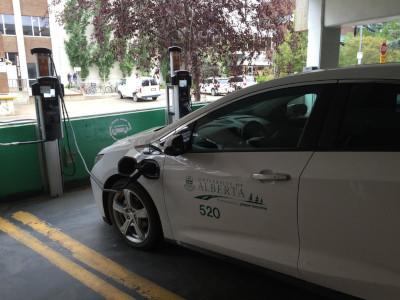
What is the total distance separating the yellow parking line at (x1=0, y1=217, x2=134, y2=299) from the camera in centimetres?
285

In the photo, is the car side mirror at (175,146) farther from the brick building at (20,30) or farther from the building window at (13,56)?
the building window at (13,56)

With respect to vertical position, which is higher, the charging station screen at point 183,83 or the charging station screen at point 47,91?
the charging station screen at point 183,83

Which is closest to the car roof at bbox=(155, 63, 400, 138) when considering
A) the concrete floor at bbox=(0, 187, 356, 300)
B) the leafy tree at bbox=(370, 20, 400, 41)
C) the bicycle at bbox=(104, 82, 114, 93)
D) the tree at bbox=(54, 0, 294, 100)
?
the concrete floor at bbox=(0, 187, 356, 300)

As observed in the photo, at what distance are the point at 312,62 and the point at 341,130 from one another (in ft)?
25.9

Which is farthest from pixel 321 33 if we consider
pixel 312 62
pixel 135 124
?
pixel 135 124

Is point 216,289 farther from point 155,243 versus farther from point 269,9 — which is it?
point 269,9

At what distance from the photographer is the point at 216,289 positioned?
281cm

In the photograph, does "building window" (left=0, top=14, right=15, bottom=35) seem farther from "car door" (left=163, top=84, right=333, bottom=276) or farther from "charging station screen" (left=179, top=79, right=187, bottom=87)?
"car door" (left=163, top=84, right=333, bottom=276)

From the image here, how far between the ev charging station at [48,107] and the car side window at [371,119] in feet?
12.5

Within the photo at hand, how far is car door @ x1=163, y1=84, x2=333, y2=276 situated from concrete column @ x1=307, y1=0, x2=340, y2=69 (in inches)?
285

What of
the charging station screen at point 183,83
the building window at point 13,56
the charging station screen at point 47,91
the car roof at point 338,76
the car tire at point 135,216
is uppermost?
the building window at point 13,56

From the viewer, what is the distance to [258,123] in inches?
105

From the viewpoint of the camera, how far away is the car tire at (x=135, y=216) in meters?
3.20

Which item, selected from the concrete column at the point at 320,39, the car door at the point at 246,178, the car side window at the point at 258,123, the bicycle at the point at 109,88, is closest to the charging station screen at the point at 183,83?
the car door at the point at 246,178
